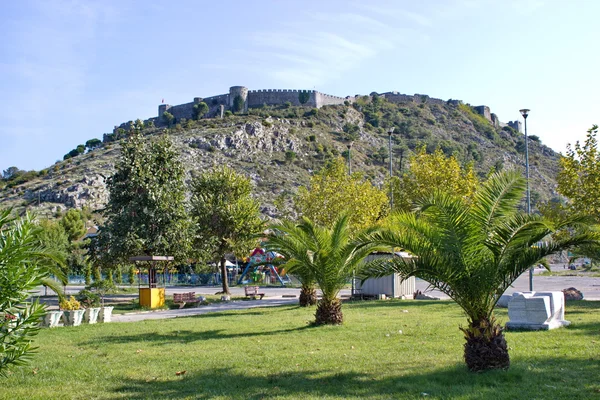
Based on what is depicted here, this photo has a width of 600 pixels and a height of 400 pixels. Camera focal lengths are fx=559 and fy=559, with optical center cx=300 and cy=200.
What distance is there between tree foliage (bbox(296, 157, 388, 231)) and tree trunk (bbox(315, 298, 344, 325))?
48.0ft

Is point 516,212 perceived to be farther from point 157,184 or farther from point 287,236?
point 157,184

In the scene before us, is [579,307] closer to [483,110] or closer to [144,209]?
[144,209]

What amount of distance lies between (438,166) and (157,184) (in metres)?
14.8

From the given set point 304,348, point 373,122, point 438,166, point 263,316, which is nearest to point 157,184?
point 263,316

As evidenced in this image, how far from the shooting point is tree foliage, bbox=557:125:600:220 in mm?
19984

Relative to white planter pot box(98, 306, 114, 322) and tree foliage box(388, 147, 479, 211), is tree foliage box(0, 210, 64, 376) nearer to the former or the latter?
white planter pot box(98, 306, 114, 322)

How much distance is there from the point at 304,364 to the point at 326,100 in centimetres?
12617

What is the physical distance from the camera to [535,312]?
12.3 meters

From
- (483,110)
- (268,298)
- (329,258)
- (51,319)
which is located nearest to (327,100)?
(483,110)

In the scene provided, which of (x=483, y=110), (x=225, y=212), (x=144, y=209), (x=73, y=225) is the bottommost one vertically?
(x=144, y=209)

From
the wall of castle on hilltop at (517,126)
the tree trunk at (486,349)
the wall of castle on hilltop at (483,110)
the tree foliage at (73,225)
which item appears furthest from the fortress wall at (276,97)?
the tree trunk at (486,349)

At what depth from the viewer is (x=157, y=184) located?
88.1 feet

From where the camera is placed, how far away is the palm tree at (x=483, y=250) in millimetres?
8055

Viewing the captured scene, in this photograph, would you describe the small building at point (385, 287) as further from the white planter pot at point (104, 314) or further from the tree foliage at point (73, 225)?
the tree foliage at point (73, 225)
